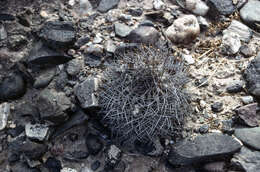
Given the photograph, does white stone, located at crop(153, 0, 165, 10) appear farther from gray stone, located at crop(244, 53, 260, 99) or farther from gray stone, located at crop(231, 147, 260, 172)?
gray stone, located at crop(231, 147, 260, 172)

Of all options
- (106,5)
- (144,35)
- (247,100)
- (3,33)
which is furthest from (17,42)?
(247,100)

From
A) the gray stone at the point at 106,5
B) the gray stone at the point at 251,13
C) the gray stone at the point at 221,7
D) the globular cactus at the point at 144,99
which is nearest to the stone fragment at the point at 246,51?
the gray stone at the point at 251,13

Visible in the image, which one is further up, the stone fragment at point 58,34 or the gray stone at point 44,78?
the stone fragment at point 58,34

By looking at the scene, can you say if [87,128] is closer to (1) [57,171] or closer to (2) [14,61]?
(1) [57,171]

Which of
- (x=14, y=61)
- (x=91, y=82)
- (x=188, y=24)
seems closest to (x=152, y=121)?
(x=91, y=82)

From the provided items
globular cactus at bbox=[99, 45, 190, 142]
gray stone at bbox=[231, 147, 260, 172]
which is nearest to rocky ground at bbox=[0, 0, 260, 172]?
gray stone at bbox=[231, 147, 260, 172]

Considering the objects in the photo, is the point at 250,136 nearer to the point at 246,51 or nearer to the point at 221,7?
the point at 246,51

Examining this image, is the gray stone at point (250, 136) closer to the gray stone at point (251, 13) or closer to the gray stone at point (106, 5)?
the gray stone at point (251, 13)
